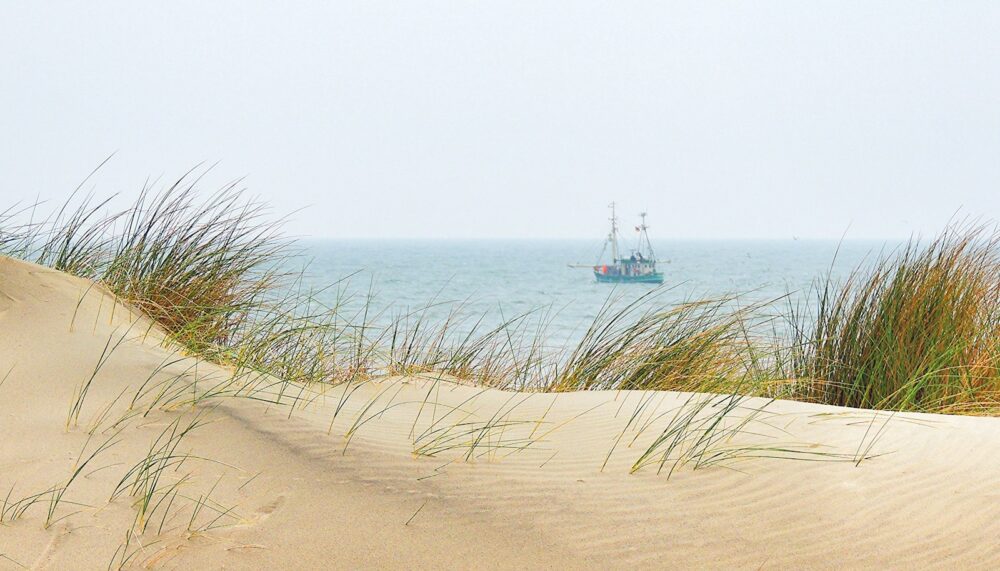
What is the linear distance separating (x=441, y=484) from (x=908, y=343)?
332cm

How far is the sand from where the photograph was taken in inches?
91.5

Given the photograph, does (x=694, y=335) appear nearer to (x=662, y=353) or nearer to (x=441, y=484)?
(x=662, y=353)

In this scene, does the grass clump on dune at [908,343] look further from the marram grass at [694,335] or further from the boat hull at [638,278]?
the boat hull at [638,278]

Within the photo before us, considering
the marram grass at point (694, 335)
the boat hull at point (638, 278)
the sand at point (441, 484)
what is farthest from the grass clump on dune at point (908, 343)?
the boat hull at point (638, 278)

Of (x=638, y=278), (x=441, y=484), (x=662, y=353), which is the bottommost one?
(x=638, y=278)

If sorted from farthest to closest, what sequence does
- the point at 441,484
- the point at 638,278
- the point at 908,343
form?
the point at 638,278 < the point at 908,343 < the point at 441,484

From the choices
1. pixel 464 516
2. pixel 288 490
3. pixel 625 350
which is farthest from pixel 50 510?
pixel 625 350

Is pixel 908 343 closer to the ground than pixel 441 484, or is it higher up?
higher up

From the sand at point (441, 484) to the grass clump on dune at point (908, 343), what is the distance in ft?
3.86

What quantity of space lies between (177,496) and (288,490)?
326 mm

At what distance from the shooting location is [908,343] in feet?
15.5

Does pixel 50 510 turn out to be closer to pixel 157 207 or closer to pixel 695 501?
pixel 695 501

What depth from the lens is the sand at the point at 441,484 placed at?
2.32m

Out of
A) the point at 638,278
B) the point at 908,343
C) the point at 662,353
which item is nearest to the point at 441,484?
the point at 662,353
